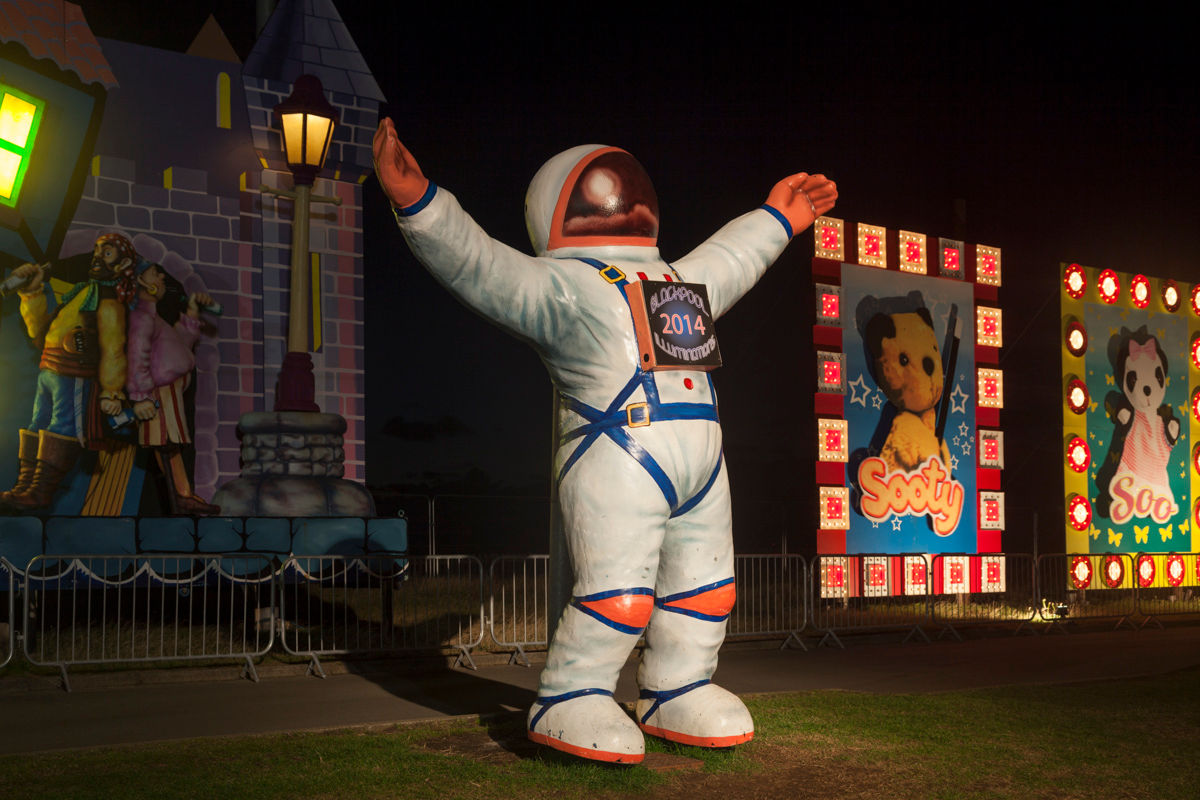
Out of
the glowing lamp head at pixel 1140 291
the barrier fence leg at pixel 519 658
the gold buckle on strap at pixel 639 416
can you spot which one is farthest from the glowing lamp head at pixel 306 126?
the glowing lamp head at pixel 1140 291

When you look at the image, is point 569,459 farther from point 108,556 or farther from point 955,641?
point 955,641

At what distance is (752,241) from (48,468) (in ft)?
22.0

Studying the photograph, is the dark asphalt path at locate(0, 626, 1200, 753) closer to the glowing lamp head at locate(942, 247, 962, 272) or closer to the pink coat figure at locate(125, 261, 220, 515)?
the pink coat figure at locate(125, 261, 220, 515)

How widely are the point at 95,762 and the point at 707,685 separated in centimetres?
264

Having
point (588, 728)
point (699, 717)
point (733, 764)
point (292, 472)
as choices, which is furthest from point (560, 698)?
point (292, 472)

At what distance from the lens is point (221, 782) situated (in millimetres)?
4387

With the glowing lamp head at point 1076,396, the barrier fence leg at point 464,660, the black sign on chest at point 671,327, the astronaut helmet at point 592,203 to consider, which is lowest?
the barrier fence leg at point 464,660

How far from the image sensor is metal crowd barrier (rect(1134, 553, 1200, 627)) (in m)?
13.4

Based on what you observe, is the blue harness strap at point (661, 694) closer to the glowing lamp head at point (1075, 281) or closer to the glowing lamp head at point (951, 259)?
the glowing lamp head at point (951, 259)

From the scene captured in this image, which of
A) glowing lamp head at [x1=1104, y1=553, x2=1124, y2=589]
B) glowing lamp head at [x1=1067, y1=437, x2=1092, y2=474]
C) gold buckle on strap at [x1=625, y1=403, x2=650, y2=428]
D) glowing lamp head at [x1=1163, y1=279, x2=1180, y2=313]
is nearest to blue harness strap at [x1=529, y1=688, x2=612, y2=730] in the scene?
gold buckle on strap at [x1=625, y1=403, x2=650, y2=428]

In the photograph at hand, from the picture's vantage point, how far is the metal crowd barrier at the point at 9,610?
24.0 feet

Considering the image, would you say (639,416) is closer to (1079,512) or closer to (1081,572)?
(1081,572)

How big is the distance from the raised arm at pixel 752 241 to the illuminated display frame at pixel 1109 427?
8917 millimetres

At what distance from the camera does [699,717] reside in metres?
4.54
